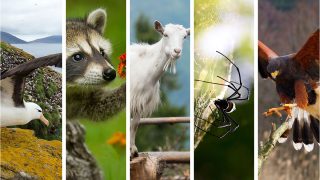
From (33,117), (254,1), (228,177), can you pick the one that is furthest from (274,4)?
(33,117)

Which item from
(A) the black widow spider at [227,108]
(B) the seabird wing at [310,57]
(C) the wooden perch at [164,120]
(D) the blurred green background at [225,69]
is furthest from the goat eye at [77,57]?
(B) the seabird wing at [310,57]

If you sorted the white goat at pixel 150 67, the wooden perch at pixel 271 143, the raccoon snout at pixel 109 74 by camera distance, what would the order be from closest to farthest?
Answer: the raccoon snout at pixel 109 74
the white goat at pixel 150 67
the wooden perch at pixel 271 143

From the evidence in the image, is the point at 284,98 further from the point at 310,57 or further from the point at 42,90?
the point at 42,90

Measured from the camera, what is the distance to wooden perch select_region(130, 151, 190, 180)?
5.80m

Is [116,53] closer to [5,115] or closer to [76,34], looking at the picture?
[76,34]

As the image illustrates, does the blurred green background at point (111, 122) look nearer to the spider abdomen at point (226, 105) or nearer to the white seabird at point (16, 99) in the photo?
the white seabird at point (16, 99)

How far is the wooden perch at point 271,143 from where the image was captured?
6.37m

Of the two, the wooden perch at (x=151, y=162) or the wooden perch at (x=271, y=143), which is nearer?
the wooden perch at (x=151, y=162)

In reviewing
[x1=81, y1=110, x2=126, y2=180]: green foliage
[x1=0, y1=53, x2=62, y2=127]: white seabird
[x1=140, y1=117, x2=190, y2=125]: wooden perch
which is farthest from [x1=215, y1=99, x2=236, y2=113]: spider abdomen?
[x1=0, y1=53, x2=62, y2=127]: white seabird

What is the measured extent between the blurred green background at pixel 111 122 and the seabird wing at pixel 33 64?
1.09 ft

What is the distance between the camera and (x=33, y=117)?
530 centimetres

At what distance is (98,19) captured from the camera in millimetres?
5625

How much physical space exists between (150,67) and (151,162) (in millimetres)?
706

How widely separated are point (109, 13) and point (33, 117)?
0.95 meters
